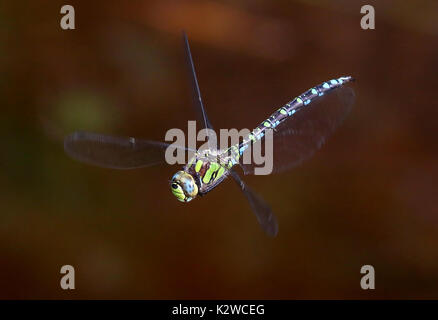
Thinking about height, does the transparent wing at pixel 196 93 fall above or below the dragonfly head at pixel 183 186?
above

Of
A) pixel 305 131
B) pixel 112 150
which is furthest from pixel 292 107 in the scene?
pixel 112 150

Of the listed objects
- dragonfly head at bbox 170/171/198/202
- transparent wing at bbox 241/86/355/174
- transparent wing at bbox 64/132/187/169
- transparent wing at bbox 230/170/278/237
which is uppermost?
transparent wing at bbox 241/86/355/174

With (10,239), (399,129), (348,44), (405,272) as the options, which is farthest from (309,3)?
(10,239)

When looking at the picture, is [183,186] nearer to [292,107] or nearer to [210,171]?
[210,171]

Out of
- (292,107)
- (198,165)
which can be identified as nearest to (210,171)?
(198,165)

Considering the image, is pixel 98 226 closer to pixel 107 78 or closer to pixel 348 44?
pixel 107 78

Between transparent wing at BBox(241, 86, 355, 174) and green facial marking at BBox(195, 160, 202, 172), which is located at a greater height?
transparent wing at BBox(241, 86, 355, 174)

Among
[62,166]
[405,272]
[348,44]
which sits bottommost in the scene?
[405,272]
